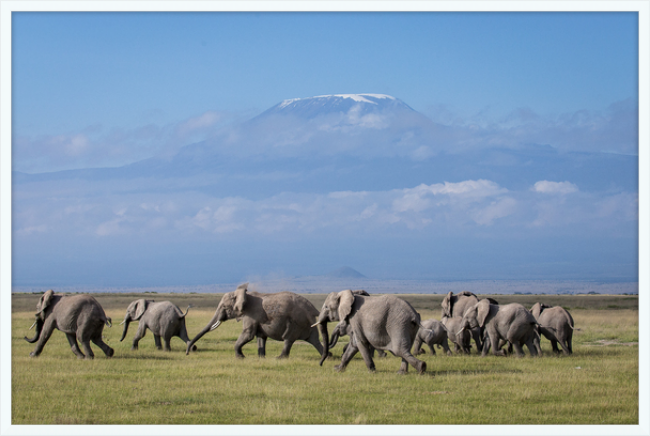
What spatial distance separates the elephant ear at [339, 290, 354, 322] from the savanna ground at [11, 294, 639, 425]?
171 cm

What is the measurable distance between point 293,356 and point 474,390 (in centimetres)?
997

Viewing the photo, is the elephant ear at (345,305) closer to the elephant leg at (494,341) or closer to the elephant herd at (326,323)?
the elephant herd at (326,323)

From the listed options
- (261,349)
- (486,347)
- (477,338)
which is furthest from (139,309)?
(486,347)

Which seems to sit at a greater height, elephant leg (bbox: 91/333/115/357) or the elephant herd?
the elephant herd

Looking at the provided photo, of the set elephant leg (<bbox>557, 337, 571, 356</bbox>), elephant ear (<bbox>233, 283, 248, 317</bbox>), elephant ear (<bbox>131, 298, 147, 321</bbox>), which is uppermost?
elephant ear (<bbox>233, 283, 248, 317</bbox>)

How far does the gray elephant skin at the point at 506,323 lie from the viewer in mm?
23984

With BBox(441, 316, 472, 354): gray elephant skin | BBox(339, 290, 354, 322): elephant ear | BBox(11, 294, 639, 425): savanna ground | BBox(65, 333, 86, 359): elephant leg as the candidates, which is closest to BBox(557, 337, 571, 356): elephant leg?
BBox(11, 294, 639, 425): savanna ground

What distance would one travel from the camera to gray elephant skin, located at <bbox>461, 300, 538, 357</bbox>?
2398 centimetres

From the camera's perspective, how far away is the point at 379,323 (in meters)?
19.9

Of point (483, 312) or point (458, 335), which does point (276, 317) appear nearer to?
point (483, 312)

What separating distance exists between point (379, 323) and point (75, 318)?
417 inches

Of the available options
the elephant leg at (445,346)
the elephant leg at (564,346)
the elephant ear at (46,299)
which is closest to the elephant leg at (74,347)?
the elephant ear at (46,299)

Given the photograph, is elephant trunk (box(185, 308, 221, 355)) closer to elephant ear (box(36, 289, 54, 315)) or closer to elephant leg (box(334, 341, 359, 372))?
elephant ear (box(36, 289, 54, 315))

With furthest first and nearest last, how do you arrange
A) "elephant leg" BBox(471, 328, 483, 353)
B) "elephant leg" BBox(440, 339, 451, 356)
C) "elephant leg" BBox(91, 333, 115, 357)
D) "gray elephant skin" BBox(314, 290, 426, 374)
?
"elephant leg" BBox(471, 328, 483, 353), "elephant leg" BBox(440, 339, 451, 356), "elephant leg" BBox(91, 333, 115, 357), "gray elephant skin" BBox(314, 290, 426, 374)
